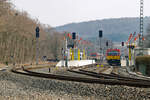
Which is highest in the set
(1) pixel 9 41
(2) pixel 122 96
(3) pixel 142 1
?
(3) pixel 142 1

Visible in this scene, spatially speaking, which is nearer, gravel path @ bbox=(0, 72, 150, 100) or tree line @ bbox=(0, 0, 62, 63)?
gravel path @ bbox=(0, 72, 150, 100)

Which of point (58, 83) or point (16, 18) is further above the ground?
point (16, 18)

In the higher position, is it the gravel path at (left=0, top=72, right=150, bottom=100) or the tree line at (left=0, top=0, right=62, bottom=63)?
the tree line at (left=0, top=0, right=62, bottom=63)

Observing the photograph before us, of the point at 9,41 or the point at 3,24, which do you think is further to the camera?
the point at 9,41

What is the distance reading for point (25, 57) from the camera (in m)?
76.4

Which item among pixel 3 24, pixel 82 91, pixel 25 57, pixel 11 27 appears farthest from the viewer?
pixel 25 57

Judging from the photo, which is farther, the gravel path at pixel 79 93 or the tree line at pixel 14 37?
the tree line at pixel 14 37

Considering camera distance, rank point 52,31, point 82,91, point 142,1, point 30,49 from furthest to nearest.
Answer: point 52,31 → point 30,49 → point 142,1 → point 82,91

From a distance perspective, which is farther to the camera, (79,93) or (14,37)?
(14,37)

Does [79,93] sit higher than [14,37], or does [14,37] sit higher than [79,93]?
[14,37]

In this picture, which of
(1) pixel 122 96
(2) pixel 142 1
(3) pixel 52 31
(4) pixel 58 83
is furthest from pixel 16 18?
(3) pixel 52 31

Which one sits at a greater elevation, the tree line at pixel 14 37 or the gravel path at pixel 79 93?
the tree line at pixel 14 37

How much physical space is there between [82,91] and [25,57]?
211 ft

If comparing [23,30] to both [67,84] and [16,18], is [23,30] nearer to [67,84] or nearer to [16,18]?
[16,18]
